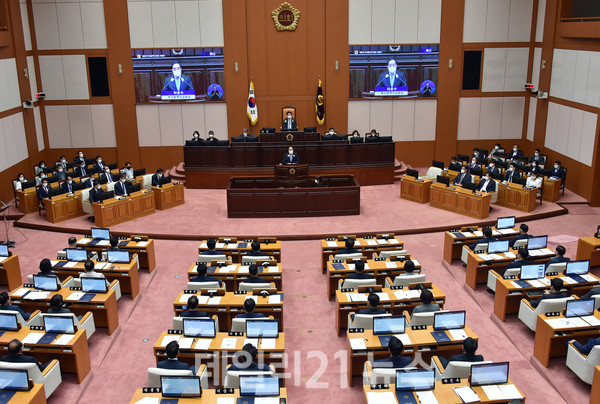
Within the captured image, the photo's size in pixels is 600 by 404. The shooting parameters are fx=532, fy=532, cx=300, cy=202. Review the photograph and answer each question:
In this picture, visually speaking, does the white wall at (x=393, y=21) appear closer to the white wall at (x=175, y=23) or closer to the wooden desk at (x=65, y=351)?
the white wall at (x=175, y=23)

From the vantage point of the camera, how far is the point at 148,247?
1255 cm

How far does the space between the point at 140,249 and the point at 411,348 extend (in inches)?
280

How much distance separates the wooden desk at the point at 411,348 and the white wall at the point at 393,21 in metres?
16.0

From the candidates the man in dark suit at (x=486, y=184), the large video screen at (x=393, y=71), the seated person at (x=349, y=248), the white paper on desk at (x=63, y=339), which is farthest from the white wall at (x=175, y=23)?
the white paper on desk at (x=63, y=339)

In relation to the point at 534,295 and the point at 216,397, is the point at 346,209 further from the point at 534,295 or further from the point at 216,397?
the point at 216,397

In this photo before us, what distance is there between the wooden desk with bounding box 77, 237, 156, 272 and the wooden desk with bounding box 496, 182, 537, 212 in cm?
1116

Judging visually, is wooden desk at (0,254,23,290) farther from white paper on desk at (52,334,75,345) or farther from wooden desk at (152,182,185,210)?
wooden desk at (152,182,185,210)

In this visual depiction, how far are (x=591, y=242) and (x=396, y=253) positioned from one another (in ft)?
15.5

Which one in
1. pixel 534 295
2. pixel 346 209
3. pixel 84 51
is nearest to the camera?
pixel 534 295

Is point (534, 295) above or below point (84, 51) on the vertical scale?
below

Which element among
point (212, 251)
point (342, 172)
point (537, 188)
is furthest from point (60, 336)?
point (537, 188)

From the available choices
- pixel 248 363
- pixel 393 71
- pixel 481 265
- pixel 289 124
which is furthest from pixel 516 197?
pixel 248 363

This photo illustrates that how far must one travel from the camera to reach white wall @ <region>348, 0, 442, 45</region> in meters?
21.5

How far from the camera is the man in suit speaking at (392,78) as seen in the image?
22.1 m
